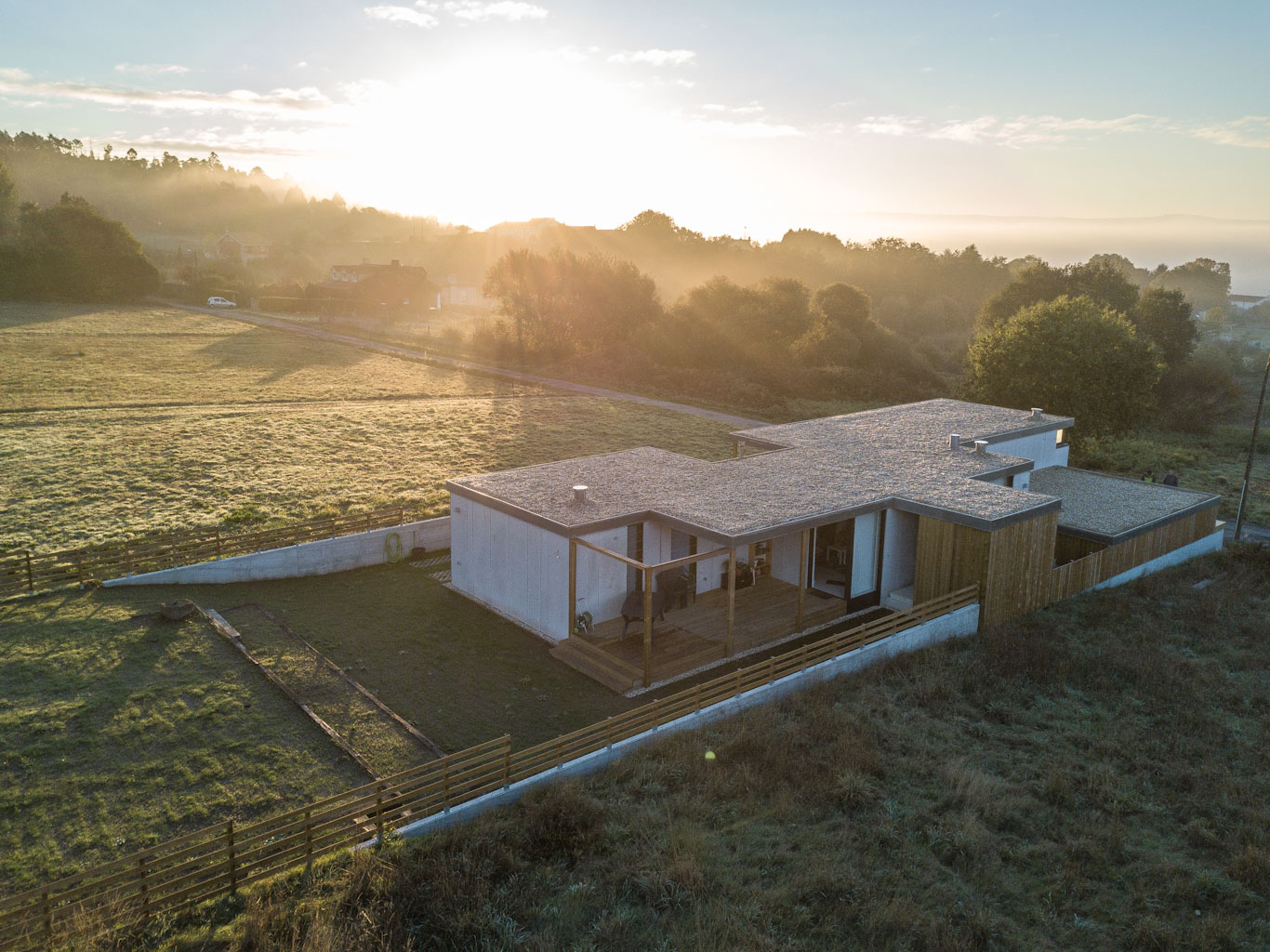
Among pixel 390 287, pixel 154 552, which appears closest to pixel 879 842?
pixel 154 552

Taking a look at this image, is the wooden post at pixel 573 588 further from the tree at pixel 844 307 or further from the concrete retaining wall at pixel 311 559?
the tree at pixel 844 307

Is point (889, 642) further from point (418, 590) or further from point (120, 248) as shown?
point (120, 248)

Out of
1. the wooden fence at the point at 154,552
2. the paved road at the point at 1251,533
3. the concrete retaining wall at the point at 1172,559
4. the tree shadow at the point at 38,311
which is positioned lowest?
the paved road at the point at 1251,533

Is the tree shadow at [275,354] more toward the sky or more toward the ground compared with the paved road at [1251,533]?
more toward the sky

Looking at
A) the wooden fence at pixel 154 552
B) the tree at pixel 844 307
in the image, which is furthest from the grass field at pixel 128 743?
the tree at pixel 844 307

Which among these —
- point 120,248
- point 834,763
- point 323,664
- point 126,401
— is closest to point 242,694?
point 323,664

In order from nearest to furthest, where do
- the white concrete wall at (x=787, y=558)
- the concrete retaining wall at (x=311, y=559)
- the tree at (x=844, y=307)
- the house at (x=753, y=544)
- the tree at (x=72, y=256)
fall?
the house at (x=753, y=544) → the concrete retaining wall at (x=311, y=559) → the white concrete wall at (x=787, y=558) → the tree at (x=844, y=307) → the tree at (x=72, y=256)

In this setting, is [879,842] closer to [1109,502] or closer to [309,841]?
[309,841]
